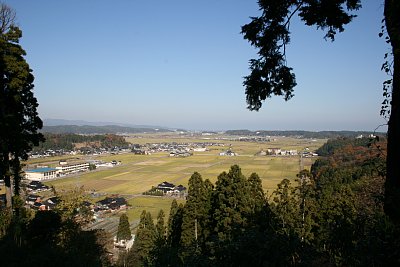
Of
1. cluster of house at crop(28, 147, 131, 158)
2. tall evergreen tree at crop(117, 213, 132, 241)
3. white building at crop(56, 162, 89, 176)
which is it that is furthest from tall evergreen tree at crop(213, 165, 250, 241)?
cluster of house at crop(28, 147, 131, 158)

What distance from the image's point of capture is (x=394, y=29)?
3027mm

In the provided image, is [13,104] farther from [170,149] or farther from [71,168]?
[170,149]

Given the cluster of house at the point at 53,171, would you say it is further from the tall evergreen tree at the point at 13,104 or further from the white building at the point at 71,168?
the tall evergreen tree at the point at 13,104

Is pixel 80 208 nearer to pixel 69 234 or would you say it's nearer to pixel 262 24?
pixel 69 234

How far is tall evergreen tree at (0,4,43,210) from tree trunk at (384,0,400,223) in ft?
33.7

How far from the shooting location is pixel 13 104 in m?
9.98

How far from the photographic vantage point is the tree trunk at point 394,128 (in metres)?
3.00

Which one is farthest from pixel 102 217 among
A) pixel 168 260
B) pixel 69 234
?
pixel 168 260

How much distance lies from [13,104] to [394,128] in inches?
421

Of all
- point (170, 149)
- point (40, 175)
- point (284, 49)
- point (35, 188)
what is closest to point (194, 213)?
point (284, 49)

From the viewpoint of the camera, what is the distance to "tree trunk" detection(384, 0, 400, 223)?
300 centimetres

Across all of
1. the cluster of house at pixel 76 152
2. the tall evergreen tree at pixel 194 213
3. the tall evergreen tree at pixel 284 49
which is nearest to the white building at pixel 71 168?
the cluster of house at pixel 76 152

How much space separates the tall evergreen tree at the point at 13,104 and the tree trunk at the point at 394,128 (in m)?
10.3

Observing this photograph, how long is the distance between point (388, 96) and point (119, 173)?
201 ft
